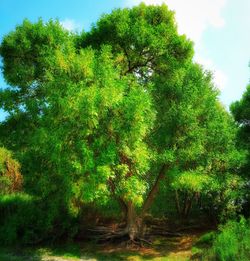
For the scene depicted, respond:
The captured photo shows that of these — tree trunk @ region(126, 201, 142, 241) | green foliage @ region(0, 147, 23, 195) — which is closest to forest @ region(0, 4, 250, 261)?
tree trunk @ region(126, 201, 142, 241)

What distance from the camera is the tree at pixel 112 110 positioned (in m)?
16.2

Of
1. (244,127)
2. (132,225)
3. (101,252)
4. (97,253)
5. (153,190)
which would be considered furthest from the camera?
(244,127)

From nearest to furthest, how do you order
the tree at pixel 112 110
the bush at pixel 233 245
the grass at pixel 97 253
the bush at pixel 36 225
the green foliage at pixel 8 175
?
the bush at pixel 233 245, the tree at pixel 112 110, the grass at pixel 97 253, the bush at pixel 36 225, the green foliage at pixel 8 175

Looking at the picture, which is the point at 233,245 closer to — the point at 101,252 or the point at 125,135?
the point at 125,135

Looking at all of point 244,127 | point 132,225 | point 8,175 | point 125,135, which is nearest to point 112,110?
point 125,135

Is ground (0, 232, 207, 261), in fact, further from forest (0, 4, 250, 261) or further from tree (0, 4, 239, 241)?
tree (0, 4, 239, 241)

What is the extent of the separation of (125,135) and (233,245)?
6256 millimetres

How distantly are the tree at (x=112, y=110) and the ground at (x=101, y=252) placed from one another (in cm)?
142

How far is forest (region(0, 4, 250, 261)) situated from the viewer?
17.2m

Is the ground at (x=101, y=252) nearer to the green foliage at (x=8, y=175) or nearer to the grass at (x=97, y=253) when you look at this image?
the grass at (x=97, y=253)

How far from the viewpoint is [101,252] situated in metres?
21.0

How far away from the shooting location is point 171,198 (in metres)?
28.7

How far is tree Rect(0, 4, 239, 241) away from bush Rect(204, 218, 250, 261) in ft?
13.2

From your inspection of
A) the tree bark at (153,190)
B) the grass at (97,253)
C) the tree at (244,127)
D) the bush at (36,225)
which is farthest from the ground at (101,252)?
the tree at (244,127)
